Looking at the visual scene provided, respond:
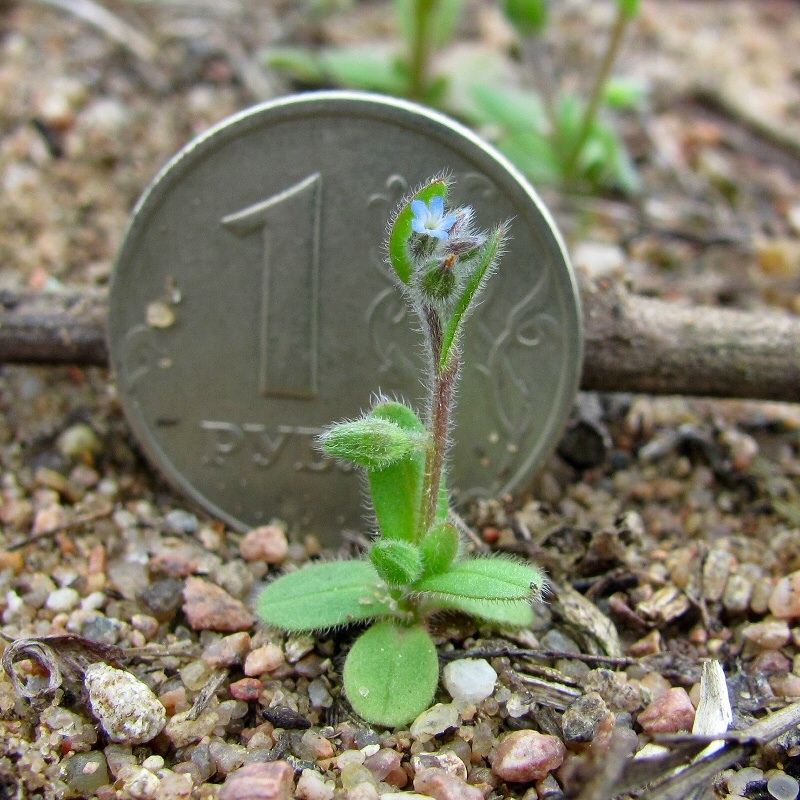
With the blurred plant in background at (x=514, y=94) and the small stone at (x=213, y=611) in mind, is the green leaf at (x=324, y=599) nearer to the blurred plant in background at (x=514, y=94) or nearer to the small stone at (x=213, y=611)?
the small stone at (x=213, y=611)

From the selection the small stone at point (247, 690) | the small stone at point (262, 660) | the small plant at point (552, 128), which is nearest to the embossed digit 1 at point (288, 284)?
the small stone at point (262, 660)

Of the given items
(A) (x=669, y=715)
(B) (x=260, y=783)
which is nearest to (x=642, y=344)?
(A) (x=669, y=715)

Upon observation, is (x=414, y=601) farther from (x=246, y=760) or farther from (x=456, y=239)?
(x=456, y=239)

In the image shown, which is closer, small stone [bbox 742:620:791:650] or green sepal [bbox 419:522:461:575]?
green sepal [bbox 419:522:461:575]

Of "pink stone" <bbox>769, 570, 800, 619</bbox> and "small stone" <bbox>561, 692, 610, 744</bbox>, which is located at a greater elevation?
"pink stone" <bbox>769, 570, 800, 619</bbox>

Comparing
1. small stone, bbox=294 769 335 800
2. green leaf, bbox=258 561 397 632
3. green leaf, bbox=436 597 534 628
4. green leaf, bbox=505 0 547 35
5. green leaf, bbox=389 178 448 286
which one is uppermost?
green leaf, bbox=505 0 547 35

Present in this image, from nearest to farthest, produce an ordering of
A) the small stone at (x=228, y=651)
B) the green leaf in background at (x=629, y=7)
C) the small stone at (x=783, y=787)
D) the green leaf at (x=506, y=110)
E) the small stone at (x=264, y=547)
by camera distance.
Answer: the small stone at (x=783, y=787), the small stone at (x=228, y=651), the small stone at (x=264, y=547), the green leaf in background at (x=629, y=7), the green leaf at (x=506, y=110)

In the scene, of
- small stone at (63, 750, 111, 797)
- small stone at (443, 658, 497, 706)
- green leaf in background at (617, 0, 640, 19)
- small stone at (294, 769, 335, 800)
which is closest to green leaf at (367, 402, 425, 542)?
small stone at (443, 658, 497, 706)

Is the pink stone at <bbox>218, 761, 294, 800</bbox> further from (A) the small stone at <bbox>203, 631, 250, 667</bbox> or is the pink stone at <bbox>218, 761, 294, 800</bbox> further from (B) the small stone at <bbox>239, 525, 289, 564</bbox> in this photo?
(B) the small stone at <bbox>239, 525, 289, 564</bbox>
